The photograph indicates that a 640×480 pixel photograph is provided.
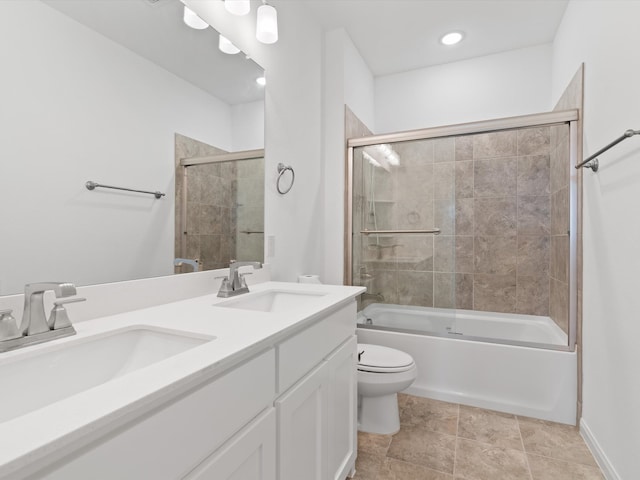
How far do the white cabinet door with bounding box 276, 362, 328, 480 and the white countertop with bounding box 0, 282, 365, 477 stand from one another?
0.19 m

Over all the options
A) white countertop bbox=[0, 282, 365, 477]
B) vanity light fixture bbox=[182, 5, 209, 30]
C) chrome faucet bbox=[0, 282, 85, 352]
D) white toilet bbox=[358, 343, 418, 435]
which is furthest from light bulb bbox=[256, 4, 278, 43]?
white toilet bbox=[358, 343, 418, 435]

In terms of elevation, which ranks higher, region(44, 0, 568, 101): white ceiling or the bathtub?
region(44, 0, 568, 101): white ceiling

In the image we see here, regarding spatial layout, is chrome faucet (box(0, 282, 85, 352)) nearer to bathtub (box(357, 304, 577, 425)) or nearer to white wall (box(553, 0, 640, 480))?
white wall (box(553, 0, 640, 480))

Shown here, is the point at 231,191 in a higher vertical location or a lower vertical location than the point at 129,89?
lower

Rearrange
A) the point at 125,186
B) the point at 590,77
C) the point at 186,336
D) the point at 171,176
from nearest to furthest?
1. the point at 186,336
2. the point at 125,186
3. the point at 171,176
4. the point at 590,77

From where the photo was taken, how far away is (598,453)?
1.61 m

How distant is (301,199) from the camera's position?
2.26 metres

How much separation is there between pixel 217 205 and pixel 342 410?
3.41ft

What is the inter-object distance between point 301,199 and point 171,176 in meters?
1.07

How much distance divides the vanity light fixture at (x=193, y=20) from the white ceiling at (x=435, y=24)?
32.2 inches

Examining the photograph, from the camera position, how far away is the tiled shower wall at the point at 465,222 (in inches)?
103

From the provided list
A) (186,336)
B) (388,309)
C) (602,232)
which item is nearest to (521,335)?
(388,309)

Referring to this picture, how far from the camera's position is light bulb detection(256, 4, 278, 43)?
164 centimetres

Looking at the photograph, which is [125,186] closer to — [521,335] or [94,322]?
[94,322]
